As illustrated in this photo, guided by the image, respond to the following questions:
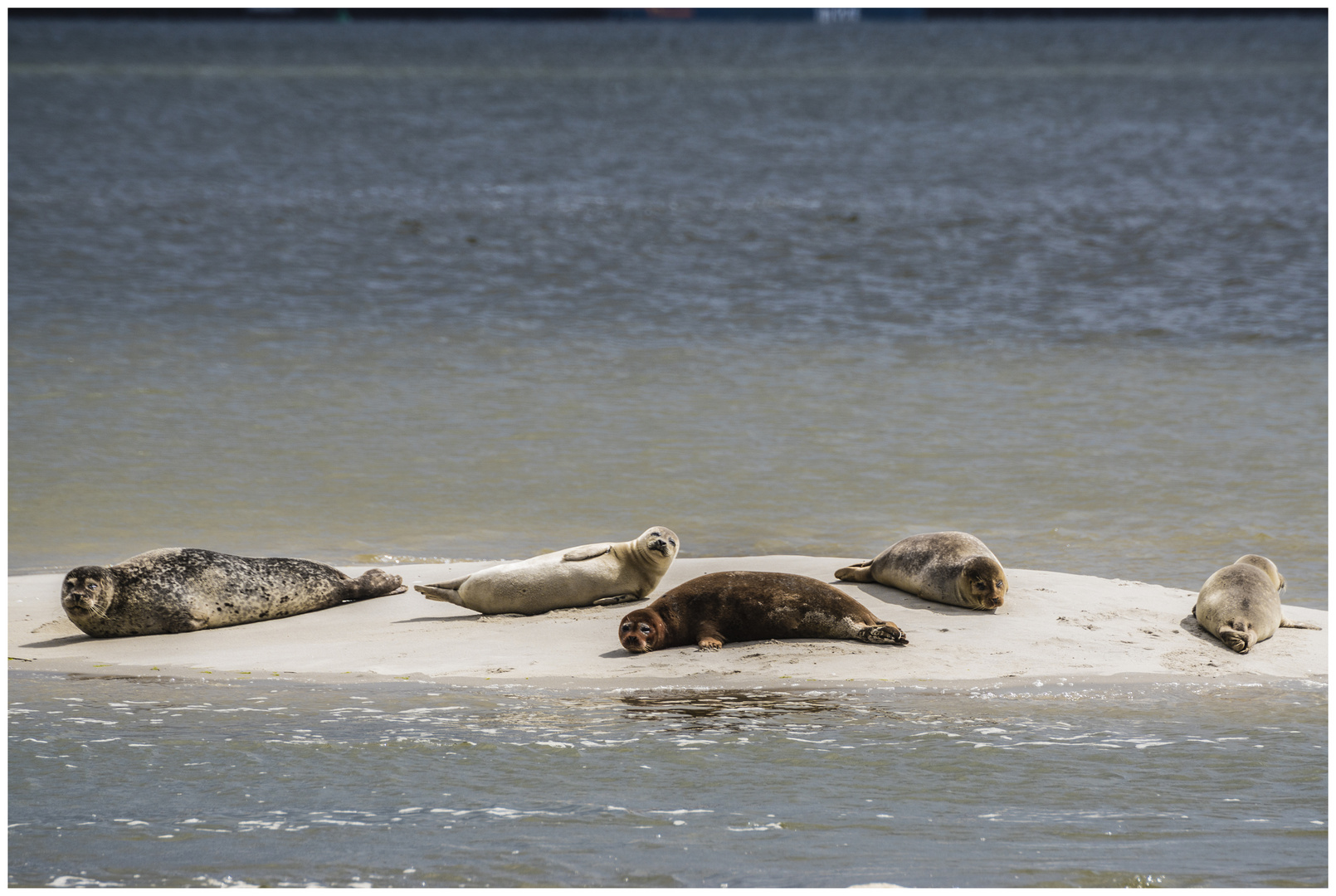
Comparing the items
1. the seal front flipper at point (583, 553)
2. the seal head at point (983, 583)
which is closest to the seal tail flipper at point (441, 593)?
the seal front flipper at point (583, 553)

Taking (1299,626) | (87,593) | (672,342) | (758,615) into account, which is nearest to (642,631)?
(758,615)

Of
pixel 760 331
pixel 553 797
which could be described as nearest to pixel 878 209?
pixel 760 331

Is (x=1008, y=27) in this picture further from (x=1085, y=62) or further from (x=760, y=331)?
(x=760, y=331)

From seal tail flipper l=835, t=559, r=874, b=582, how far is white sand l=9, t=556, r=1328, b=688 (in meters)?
0.05

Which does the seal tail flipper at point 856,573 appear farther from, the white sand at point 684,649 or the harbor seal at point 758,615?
the harbor seal at point 758,615

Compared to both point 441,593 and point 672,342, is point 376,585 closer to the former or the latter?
point 441,593

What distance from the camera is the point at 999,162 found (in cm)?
3142

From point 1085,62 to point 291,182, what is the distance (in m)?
58.4

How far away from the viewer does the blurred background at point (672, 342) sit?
8.03 m

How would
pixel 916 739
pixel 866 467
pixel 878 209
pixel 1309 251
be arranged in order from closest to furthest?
pixel 916 739 < pixel 866 467 < pixel 1309 251 < pixel 878 209

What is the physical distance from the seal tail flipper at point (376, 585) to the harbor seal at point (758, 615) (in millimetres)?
1285

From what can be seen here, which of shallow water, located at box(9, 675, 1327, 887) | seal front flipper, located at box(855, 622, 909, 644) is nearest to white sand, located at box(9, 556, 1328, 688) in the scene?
seal front flipper, located at box(855, 622, 909, 644)

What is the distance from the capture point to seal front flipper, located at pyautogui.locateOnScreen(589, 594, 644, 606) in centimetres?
586

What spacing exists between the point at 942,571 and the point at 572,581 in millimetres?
1438
